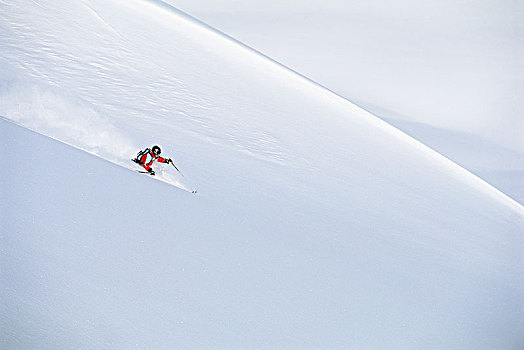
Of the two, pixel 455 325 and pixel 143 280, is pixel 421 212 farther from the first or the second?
pixel 143 280

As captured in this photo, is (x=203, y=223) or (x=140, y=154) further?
(x=140, y=154)

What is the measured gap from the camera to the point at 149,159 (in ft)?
6.86

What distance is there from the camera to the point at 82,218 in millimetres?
1829

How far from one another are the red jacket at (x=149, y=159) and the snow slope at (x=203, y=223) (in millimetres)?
43

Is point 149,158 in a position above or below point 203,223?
above

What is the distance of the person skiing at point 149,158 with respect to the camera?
2.07 metres

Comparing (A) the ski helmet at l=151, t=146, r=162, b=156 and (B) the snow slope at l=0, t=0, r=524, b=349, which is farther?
(A) the ski helmet at l=151, t=146, r=162, b=156

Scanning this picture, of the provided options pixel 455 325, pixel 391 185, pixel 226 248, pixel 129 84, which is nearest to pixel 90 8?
pixel 129 84

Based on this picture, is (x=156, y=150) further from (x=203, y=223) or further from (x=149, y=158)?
(x=203, y=223)

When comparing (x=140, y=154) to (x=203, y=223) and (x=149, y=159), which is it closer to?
(x=149, y=159)

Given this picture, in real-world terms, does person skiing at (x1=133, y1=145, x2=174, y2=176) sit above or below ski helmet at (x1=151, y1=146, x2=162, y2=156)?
below

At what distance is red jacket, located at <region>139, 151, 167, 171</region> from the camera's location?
2.08 metres

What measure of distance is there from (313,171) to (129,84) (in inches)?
42.2

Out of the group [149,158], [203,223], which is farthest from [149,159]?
[203,223]
